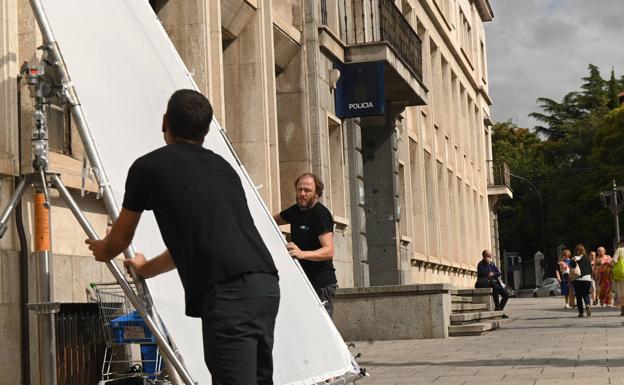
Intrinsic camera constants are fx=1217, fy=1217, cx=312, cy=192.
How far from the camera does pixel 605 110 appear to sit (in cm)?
8862

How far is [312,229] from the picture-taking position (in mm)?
9258

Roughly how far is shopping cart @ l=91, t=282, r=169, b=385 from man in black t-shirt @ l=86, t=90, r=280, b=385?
324 centimetres

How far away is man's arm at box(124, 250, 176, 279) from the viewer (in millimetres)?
4918

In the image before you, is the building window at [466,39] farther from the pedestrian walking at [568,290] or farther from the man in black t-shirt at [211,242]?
the man in black t-shirt at [211,242]

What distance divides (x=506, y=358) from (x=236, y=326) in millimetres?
9621

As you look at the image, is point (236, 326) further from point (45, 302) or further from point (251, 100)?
point (251, 100)

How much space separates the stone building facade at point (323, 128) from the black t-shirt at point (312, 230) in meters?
1.73

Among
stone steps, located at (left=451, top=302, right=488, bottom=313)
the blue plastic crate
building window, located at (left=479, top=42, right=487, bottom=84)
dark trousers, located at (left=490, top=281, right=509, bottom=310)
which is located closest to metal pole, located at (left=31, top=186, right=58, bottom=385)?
the blue plastic crate

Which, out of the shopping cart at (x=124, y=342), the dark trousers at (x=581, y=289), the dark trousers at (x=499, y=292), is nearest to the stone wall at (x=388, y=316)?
the dark trousers at (x=581, y=289)

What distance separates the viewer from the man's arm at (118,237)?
4.74m

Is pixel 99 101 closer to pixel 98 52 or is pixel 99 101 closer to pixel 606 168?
pixel 98 52

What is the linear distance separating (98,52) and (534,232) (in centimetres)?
7840

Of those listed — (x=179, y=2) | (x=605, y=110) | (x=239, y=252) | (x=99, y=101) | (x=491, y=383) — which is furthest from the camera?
(x=605, y=110)

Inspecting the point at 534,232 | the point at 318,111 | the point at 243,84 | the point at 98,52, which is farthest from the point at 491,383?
the point at 534,232
